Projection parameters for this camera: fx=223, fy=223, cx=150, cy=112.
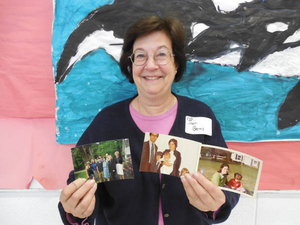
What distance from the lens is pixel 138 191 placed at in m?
1.06

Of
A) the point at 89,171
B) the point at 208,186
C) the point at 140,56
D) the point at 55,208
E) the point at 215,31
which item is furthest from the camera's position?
the point at 55,208

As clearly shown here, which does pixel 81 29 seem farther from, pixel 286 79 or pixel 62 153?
pixel 286 79

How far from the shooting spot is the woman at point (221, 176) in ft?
3.07

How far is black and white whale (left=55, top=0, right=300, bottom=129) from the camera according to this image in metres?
1.21

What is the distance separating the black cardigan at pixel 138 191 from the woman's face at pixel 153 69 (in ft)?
0.55

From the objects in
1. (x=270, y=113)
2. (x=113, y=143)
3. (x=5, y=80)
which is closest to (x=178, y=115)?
(x=113, y=143)

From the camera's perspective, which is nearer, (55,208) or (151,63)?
(151,63)

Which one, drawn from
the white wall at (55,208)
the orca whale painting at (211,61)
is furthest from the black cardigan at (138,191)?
the white wall at (55,208)

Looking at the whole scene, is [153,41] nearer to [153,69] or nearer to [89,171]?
[153,69]

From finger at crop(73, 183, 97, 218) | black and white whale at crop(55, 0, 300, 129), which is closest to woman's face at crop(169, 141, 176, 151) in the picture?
finger at crop(73, 183, 97, 218)

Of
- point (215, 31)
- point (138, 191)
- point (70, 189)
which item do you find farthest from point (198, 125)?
point (70, 189)

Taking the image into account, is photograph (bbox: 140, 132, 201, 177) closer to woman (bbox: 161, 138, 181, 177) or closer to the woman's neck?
woman (bbox: 161, 138, 181, 177)

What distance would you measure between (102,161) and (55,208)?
2.55 feet

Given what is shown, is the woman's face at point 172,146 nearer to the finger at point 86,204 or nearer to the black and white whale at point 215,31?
the finger at point 86,204
